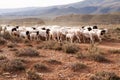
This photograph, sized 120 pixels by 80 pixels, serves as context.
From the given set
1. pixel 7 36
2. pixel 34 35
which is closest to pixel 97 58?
pixel 34 35

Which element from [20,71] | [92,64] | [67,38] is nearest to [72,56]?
[92,64]

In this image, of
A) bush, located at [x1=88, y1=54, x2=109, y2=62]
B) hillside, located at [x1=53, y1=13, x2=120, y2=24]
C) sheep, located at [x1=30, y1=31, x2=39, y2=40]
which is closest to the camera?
bush, located at [x1=88, y1=54, x2=109, y2=62]

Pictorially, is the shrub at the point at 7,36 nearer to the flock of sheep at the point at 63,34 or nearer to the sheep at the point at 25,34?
the flock of sheep at the point at 63,34

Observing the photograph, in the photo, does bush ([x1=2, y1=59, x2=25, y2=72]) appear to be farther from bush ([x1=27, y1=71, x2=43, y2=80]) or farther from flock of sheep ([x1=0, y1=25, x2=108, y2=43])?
flock of sheep ([x1=0, y1=25, x2=108, y2=43])

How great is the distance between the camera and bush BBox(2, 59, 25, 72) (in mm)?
11281

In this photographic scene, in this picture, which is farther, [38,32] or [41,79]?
[38,32]

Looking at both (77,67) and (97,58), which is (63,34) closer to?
(97,58)

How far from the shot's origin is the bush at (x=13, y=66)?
1128 centimetres

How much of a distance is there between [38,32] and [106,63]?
9.62m

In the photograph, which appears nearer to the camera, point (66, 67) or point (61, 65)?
point (66, 67)

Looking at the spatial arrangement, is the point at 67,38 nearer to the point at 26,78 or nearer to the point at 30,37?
the point at 30,37

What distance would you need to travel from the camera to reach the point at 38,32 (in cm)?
2169

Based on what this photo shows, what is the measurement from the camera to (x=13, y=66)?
448 inches

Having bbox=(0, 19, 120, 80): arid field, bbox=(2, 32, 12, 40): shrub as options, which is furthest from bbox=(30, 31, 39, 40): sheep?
bbox=(0, 19, 120, 80): arid field
